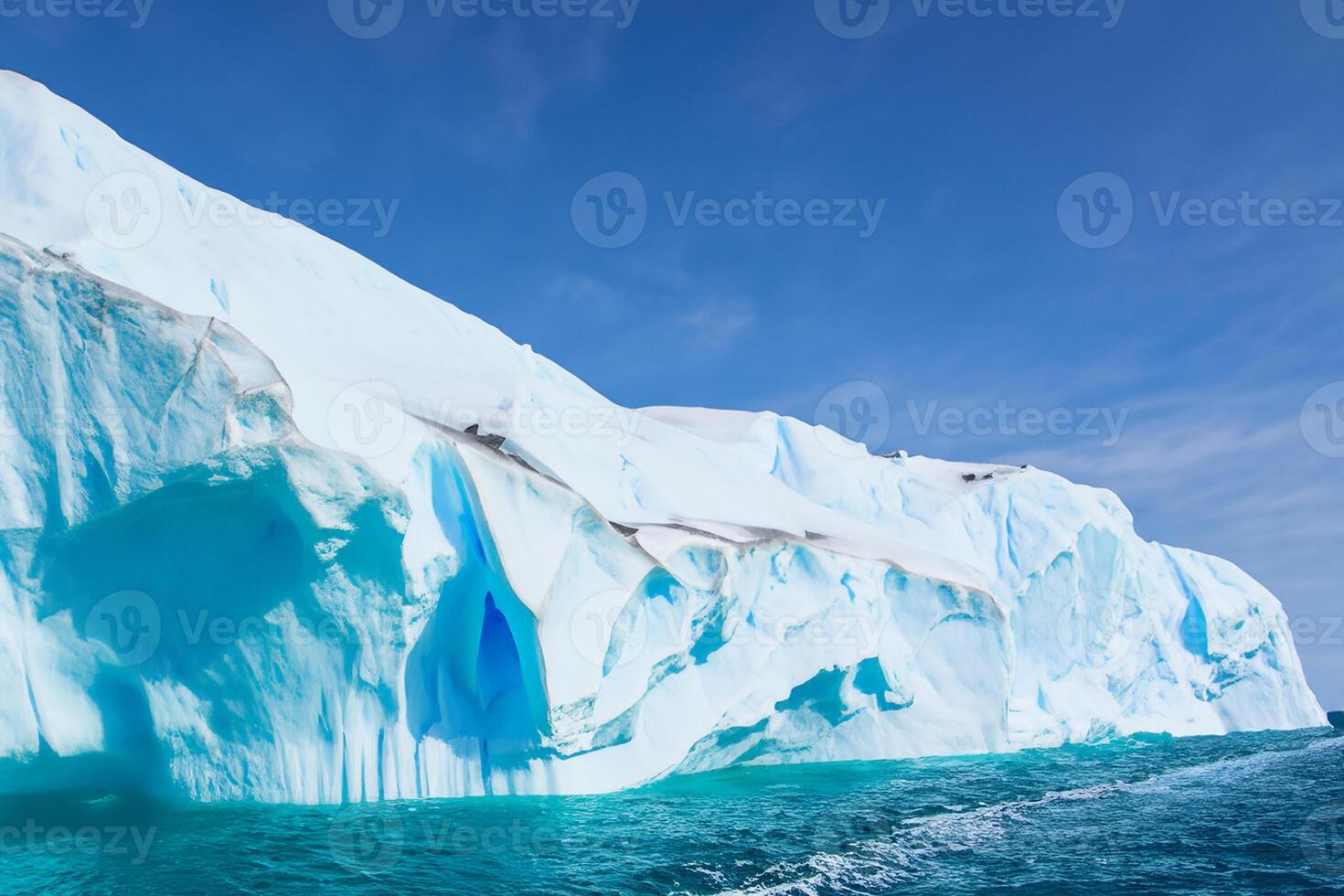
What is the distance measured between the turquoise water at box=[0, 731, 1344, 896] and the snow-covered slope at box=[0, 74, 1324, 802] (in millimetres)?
883

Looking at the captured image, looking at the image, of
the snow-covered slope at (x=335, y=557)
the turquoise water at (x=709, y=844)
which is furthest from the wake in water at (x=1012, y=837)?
the snow-covered slope at (x=335, y=557)

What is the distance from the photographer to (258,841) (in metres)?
8.70

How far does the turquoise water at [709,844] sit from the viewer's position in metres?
7.95

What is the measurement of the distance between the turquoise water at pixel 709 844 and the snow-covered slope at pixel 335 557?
883mm

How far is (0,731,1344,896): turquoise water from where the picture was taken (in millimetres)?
7953

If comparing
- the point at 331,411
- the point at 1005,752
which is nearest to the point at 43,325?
the point at 331,411

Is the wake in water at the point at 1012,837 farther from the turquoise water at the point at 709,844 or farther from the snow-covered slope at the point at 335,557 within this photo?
the snow-covered slope at the point at 335,557

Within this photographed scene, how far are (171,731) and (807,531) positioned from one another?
11448 millimetres

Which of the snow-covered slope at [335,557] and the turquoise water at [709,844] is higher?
the snow-covered slope at [335,557]

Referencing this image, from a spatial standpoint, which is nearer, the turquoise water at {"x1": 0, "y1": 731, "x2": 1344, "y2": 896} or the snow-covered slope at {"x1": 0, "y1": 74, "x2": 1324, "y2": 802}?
the turquoise water at {"x1": 0, "y1": 731, "x2": 1344, "y2": 896}

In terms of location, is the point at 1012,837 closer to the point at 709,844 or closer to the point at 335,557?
the point at 709,844

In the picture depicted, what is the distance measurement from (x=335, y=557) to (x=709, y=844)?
17.0 feet

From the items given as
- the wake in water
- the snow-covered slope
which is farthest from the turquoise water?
the snow-covered slope

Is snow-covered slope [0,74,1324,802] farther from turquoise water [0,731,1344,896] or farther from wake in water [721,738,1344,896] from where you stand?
wake in water [721,738,1344,896]
